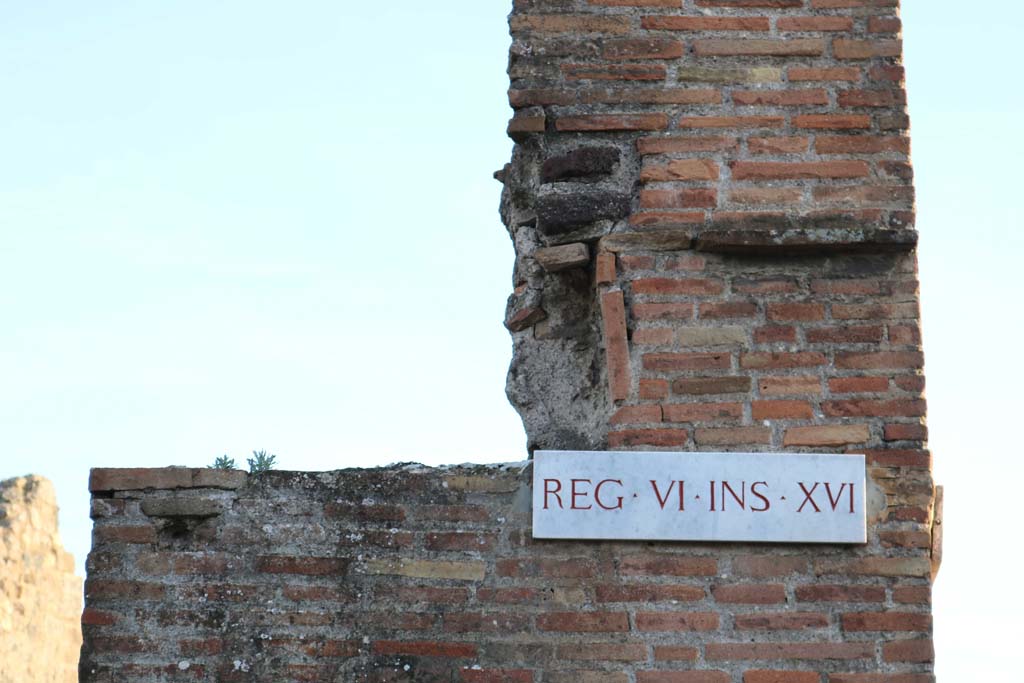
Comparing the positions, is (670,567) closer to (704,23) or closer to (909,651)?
(909,651)

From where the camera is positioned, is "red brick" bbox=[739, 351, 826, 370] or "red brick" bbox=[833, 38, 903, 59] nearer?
"red brick" bbox=[739, 351, 826, 370]

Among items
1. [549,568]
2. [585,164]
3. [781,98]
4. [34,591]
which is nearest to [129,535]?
[549,568]

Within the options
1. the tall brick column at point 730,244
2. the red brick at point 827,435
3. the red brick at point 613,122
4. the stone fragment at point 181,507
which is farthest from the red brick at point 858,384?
the stone fragment at point 181,507

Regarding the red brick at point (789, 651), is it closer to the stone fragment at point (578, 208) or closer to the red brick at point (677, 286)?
the red brick at point (677, 286)

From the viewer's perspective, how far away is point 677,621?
14.8 ft

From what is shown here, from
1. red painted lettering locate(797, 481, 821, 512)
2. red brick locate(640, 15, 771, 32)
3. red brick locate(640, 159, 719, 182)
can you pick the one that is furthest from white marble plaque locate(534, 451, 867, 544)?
red brick locate(640, 15, 771, 32)

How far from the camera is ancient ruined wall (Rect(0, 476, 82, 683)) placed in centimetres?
835

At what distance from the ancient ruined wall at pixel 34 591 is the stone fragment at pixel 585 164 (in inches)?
189

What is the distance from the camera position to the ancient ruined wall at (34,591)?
835cm

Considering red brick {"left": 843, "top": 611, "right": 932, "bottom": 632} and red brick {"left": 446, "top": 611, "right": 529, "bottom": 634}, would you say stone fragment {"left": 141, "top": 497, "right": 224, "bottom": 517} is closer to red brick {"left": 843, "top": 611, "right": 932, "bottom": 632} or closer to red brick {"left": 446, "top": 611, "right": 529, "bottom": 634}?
red brick {"left": 446, "top": 611, "right": 529, "bottom": 634}

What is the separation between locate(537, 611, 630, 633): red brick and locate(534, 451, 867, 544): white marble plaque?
23 cm

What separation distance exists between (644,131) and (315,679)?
1.99m

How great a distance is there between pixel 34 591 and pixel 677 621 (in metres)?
5.19

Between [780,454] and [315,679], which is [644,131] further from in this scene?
[315,679]
